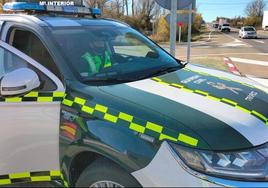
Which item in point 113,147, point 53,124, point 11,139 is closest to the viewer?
point 113,147

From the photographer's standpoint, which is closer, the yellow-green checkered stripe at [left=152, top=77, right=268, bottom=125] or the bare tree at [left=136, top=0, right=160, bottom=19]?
the yellow-green checkered stripe at [left=152, top=77, right=268, bottom=125]

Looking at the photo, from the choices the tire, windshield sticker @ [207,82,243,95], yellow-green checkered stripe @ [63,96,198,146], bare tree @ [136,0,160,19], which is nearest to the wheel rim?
the tire

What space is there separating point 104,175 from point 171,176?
1.74 feet

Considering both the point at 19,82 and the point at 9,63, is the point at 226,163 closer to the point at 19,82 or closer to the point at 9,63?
the point at 19,82

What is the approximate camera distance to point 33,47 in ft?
10.9

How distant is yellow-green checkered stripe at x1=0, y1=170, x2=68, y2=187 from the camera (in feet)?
10.2

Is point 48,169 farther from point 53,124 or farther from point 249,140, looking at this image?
point 249,140

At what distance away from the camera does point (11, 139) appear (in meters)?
3.22

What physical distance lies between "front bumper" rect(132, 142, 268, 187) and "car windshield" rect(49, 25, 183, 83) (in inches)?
36.5

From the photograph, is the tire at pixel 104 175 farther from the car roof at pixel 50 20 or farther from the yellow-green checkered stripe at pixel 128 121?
the car roof at pixel 50 20

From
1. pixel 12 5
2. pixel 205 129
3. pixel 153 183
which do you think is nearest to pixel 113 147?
pixel 153 183

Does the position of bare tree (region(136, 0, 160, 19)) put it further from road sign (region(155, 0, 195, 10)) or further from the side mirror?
the side mirror

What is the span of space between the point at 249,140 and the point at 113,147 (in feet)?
2.79

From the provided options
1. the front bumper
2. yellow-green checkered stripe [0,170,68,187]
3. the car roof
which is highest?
the car roof
